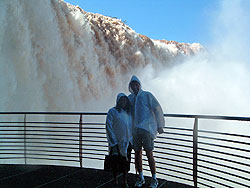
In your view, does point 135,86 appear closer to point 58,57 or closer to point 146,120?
point 146,120

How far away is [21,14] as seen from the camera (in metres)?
10.3

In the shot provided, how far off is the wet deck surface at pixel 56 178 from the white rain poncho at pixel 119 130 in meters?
0.79

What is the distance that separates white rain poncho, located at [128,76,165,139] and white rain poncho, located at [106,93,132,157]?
136 millimetres

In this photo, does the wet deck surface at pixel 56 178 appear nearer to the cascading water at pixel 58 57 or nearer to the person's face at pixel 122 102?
the person's face at pixel 122 102

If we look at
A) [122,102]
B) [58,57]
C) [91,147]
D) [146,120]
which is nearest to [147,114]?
[146,120]

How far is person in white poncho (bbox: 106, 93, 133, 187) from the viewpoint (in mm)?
3516

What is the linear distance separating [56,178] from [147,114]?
1904mm

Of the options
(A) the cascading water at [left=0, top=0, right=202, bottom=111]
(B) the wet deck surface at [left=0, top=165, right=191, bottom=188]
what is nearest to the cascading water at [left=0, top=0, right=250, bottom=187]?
(A) the cascading water at [left=0, top=0, right=202, bottom=111]

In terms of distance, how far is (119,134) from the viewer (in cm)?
354

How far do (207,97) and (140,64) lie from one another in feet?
36.8

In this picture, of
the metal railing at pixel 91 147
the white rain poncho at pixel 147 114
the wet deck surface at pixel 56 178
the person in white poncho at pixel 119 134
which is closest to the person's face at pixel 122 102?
the person in white poncho at pixel 119 134

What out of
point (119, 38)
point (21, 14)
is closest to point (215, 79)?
point (119, 38)

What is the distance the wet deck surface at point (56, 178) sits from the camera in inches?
160

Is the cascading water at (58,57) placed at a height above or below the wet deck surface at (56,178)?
above
